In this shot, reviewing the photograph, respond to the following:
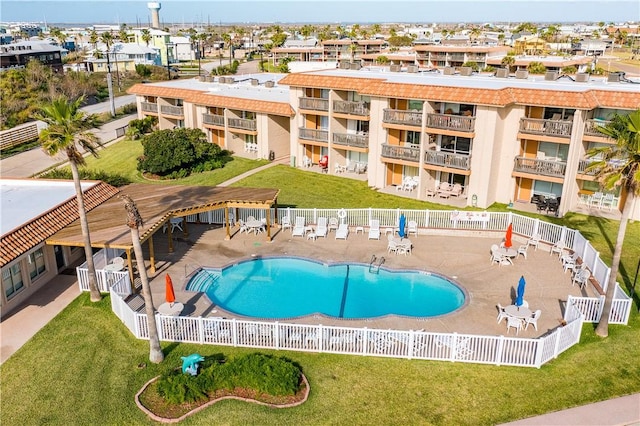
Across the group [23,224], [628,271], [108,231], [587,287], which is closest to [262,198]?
[108,231]

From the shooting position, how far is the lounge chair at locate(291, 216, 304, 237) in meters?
29.6

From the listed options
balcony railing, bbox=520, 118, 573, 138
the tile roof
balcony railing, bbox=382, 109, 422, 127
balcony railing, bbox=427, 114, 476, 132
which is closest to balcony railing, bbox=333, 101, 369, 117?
balcony railing, bbox=382, 109, 422, 127

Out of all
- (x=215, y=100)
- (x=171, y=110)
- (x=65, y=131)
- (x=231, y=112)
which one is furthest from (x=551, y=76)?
(x=171, y=110)

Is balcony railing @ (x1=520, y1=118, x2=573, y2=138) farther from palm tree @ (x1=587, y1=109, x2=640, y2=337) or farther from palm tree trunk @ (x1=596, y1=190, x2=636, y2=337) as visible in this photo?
palm tree trunk @ (x1=596, y1=190, x2=636, y2=337)

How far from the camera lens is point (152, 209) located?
26156 millimetres

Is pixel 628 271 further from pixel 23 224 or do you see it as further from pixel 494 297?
pixel 23 224

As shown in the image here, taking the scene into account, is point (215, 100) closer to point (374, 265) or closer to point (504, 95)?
point (504, 95)

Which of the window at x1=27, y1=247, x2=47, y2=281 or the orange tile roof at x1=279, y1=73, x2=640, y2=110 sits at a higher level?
the orange tile roof at x1=279, y1=73, x2=640, y2=110

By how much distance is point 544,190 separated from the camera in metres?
34.6

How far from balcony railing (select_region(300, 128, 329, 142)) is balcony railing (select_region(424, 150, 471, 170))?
913 centimetres

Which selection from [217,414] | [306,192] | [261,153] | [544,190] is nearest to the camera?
[217,414]

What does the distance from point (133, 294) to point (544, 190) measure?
1026 inches

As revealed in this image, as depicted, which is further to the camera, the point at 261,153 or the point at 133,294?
the point at 261,153

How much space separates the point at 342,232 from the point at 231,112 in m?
21.4
